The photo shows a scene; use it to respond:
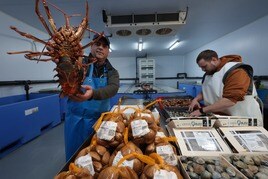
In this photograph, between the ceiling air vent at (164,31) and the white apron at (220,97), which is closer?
the white apron at (220,97)

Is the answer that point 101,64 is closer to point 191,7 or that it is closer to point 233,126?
point 233,126

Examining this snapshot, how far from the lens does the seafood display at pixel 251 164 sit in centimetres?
67

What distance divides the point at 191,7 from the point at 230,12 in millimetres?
929

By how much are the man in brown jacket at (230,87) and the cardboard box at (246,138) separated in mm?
515

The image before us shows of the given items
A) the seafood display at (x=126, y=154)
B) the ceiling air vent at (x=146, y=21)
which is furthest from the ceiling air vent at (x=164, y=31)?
the seafood display at (x=126, y=154)

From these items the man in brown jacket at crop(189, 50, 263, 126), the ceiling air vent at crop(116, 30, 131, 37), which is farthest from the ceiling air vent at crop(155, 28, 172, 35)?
the man in brown jacket at crop(189, 50, 263, 126)

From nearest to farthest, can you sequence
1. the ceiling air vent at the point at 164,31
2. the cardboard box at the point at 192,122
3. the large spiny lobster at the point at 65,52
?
1. the large spiny lobster at the point at 65,52
2. the cardboard box at the point at 192,122
3. the ceiling air vent at the point at 164,31

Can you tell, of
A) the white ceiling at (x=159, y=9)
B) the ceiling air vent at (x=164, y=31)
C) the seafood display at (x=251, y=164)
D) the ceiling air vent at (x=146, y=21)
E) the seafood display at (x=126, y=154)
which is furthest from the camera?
the ceiling air vent at (x=164, y=31)

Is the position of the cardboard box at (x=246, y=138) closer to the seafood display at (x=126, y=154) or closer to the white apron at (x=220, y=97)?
the seafood display at (x=126, y=154)

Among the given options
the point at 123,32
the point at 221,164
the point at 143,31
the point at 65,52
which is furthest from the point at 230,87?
the point at 123,32

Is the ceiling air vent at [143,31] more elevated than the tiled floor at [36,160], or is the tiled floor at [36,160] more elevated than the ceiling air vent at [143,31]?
the ceiling air vent at [143,31]

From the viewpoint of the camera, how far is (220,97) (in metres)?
1.80

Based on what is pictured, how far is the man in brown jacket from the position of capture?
1539 millimetres

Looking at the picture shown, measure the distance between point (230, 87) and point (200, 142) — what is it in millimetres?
952
